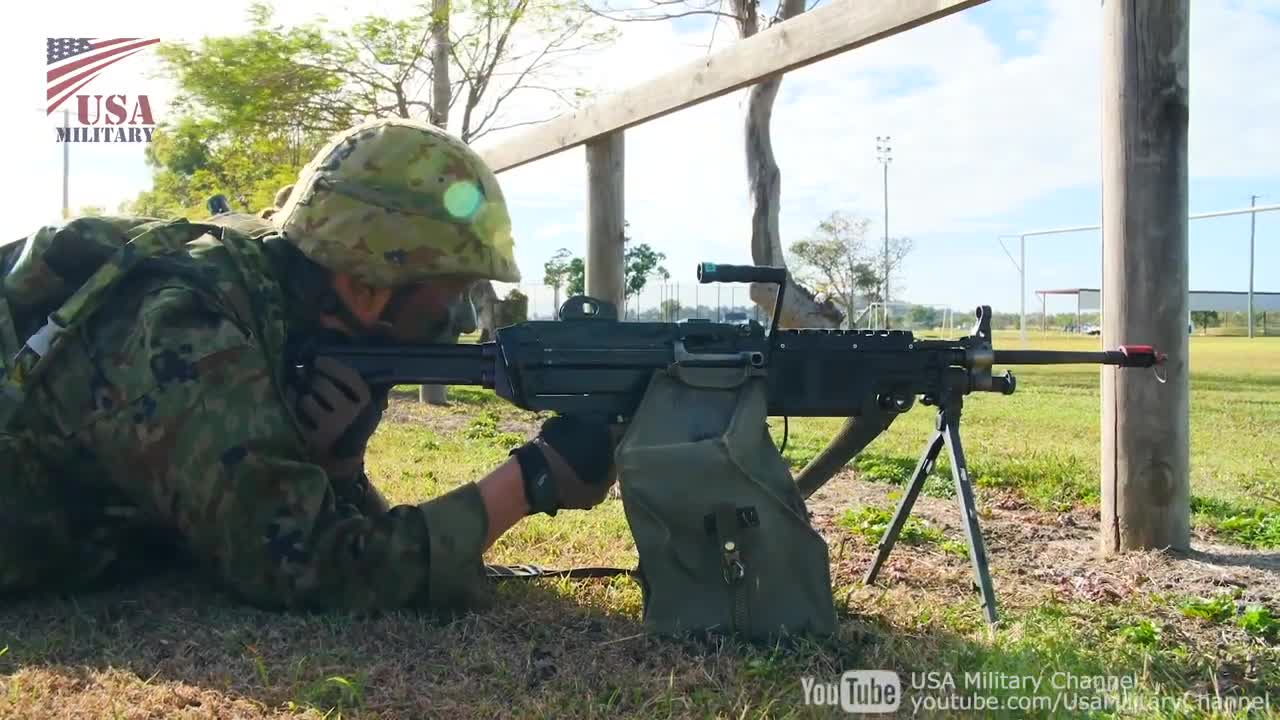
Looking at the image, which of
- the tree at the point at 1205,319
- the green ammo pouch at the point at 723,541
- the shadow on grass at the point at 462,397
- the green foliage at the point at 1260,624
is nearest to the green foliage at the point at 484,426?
the shadow on grass at the point at 462,397

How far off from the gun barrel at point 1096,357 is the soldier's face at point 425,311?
71.6 inches

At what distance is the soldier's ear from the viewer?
3145 mm

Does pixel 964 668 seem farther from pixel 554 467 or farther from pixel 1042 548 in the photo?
pixel 1042 548

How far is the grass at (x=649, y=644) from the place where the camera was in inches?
90.0

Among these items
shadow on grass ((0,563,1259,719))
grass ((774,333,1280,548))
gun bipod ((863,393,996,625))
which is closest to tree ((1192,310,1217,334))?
grass ((774,333,1280,548))

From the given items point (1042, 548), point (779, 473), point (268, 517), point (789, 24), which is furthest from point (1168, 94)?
point (268, 517)

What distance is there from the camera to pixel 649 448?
275 centimetres

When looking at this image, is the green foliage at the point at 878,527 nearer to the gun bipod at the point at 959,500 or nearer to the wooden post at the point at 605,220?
the gun bipod at the point at 959,500

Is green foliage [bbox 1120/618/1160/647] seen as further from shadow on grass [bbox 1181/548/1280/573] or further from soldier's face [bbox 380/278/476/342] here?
soldier's face [bbox 380/278/476/342]

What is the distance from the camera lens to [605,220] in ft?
18.6

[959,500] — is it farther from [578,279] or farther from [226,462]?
[578,279]

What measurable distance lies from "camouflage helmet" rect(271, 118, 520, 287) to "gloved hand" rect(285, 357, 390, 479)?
1.05ft

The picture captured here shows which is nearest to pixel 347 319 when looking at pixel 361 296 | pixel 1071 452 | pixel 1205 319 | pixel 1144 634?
pixel 361 296

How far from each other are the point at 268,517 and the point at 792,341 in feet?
5.35
